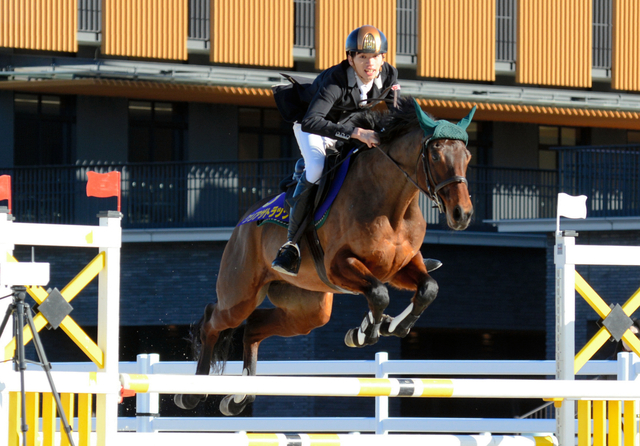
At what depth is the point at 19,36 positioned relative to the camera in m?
15.0

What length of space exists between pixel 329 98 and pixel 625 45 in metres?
13.2

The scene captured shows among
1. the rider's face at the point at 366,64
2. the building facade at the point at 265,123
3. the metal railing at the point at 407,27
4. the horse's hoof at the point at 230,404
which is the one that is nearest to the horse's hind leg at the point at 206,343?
the horse's hoof at the point at 230,404

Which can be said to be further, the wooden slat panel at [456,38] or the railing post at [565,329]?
the wooden slat panel at [456,38]

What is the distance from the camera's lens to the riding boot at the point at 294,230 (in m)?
5.85

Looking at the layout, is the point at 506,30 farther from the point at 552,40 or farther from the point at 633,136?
the point at 633,136

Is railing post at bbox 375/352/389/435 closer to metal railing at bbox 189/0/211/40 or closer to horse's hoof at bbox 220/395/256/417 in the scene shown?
horse's hoof at bbox 220/395/256/417

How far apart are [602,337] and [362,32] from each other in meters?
2.29

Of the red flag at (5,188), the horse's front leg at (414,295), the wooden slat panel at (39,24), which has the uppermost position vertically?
the wooden slat panel at (39,24)

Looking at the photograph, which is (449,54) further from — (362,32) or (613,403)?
(613,403)

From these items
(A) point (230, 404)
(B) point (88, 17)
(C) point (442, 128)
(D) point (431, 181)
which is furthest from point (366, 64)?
(B) point (88, 17)

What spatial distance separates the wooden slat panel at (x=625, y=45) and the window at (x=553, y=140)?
168 cm

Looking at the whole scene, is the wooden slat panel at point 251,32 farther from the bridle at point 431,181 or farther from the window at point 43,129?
the bridle at point 431,181

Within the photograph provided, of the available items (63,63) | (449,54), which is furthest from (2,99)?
(449,54)

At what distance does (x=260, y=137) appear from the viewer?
1731 cm
